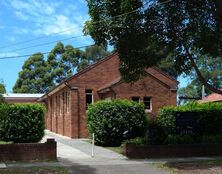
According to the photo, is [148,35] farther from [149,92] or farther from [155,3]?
[149,92]

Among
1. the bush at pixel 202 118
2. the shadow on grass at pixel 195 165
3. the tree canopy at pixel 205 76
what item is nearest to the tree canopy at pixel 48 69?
the tree canopy at pixel 205 76

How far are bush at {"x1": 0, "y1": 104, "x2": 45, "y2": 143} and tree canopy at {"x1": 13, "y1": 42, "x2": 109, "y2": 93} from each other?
4761 cm

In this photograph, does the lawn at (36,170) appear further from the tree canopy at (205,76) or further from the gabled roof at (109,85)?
the tree canopy at (205,76)

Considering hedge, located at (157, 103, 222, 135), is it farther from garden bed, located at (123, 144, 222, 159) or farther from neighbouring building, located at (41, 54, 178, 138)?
garden bed, located at (123, 144, 222, 159)

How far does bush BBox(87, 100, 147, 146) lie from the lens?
27.5 metres

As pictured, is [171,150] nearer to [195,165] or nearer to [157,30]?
[195,165]

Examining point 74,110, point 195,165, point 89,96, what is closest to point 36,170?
point 195,165

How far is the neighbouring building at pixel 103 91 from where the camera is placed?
34500 millimetres

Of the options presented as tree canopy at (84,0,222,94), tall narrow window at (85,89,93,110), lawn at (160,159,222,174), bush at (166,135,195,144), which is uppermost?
tree canopy at (84,0,222,94)

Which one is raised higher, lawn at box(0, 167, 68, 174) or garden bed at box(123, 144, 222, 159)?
garden bed at box(123, 144, 222, 159)

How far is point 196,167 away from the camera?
18734 mm

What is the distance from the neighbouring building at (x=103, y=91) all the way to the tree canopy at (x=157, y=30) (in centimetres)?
1288

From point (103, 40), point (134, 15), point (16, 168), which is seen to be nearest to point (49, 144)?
point (16, 168)

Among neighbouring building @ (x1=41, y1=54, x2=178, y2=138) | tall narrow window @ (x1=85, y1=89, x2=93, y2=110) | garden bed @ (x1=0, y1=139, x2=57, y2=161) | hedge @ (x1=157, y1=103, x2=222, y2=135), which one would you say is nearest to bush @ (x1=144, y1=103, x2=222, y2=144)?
hedge @ (x1=157, y1=103, x2=222, y2=135)
